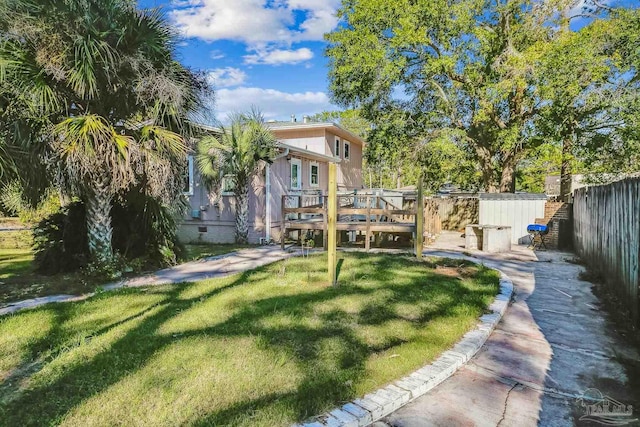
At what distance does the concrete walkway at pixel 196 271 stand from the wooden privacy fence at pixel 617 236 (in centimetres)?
605

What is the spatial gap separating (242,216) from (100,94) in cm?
587

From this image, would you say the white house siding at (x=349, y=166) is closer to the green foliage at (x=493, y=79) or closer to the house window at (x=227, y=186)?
the green foliage at (x=493, y=79)

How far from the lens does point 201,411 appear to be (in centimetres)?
257

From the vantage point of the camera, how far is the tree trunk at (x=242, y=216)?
11680 millimetres

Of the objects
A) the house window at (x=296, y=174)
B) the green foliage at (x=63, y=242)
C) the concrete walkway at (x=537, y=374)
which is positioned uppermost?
the house window at (x=296, y=174)

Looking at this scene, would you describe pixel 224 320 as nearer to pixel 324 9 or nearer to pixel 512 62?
pixel 512 62

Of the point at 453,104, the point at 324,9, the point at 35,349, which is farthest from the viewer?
the point at 324,9

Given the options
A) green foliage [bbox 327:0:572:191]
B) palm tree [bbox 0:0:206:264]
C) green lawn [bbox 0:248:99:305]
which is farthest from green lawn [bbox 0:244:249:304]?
green foliage [bbox 327:0:572:191]

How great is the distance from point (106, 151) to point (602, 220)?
8.51 metres

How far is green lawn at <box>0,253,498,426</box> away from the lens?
2645 mm

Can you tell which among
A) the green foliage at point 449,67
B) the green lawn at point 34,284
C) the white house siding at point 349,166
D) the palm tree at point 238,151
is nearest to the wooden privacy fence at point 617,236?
the green foliage at point 449,67

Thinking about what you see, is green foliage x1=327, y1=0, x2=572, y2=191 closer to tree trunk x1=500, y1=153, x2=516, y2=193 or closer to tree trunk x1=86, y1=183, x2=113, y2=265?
tree trunk x1=500, y1=153, x2=516, y2=193

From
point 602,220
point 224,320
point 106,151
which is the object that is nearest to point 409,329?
point 224,320

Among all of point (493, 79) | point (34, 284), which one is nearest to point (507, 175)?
point (493, 79)
